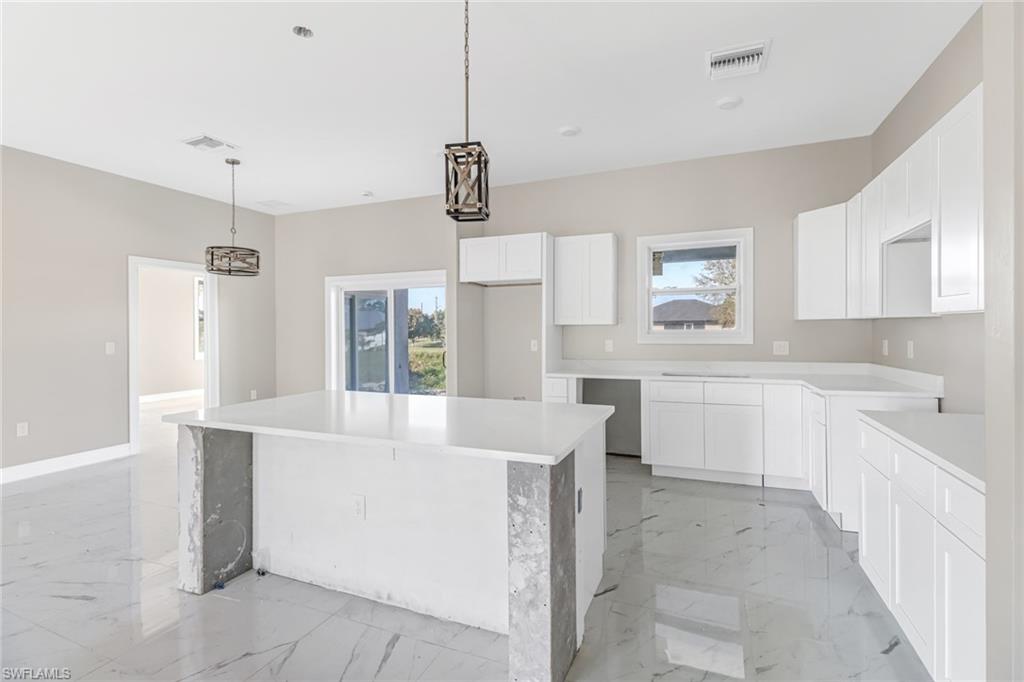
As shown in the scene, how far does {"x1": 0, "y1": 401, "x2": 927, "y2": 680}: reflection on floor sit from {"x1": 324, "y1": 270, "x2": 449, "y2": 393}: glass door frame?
125 inches

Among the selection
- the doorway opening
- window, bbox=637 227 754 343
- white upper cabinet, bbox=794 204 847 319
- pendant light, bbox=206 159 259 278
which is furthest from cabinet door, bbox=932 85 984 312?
the doorway opening

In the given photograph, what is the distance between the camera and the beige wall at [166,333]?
331 inches

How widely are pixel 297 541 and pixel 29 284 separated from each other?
12.9 ft

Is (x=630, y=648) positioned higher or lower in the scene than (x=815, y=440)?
lower

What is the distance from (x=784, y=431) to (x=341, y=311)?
5206 millimetres

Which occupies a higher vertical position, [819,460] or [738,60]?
[738,60]

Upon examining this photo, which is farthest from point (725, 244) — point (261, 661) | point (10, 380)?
point (10, 380)

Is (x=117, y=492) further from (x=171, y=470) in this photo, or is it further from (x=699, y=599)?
(x=699, y=599)

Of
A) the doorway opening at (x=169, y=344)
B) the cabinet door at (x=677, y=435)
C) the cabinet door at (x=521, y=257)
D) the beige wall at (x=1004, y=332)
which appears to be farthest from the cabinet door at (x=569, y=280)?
the doorway opening at (x=169, y=344)

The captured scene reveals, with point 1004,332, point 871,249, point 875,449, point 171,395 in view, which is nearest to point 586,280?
point 871,249

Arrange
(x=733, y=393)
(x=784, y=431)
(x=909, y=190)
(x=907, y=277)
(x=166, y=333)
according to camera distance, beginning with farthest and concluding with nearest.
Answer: (x=166, y=333), (x=733, y=393), (x=784, y=431), (x=907, y=277), (x=909, y=190)

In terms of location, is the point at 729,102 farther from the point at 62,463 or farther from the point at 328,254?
the point at 62,463

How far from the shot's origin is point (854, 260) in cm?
352

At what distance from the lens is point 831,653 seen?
1.95 meters
